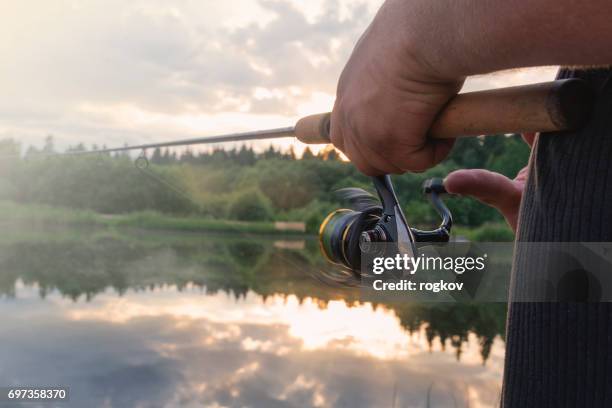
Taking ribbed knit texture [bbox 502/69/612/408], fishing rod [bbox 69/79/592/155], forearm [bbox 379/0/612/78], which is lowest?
ribbed knit texture [bbox 502/69/612/408]

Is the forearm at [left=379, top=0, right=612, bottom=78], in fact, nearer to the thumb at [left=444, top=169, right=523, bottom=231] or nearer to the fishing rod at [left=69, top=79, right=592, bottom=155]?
the fishing rod at [left=69, top=79, right=592, bottom=155]

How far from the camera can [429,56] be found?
50 cm

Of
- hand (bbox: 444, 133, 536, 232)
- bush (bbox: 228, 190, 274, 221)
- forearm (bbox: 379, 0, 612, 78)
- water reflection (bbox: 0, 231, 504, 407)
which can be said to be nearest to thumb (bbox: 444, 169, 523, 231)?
hand (bbox: 444, 133, 536, 232)

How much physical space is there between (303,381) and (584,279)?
15.2m

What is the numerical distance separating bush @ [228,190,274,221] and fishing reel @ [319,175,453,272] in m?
2.57

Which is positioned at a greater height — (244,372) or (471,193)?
(471,193)

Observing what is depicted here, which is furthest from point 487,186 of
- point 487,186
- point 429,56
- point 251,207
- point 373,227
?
point 251,207

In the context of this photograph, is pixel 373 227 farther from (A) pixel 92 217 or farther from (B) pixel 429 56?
(A) pixel 92 217

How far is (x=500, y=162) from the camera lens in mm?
2891

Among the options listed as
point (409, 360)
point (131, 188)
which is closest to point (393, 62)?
point (131, 188)

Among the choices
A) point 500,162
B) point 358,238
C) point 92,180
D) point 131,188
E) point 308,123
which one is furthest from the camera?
point 92,180

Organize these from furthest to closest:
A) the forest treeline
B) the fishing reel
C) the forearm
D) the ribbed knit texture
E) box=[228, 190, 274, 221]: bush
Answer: box=[228, 190, 274, 221]: bush → the forest treeline → the fishing reel → the ribbed knit texture → the forearm

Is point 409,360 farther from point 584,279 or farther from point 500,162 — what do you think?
point 584,279

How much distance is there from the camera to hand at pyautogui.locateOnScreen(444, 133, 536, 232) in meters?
0.93
